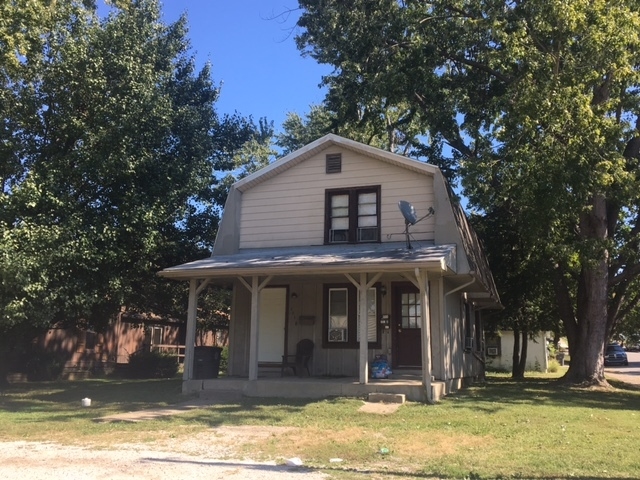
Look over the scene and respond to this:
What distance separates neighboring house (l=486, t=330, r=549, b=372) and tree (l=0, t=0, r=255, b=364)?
22.5 meters

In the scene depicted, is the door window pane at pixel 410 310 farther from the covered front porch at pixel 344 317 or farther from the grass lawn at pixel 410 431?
the grass lawn at pixel 410 431

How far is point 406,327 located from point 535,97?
6.14 m

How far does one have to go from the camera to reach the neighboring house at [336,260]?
12.8 m

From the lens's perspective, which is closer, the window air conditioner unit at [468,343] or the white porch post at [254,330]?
the white porch post at [254,330]

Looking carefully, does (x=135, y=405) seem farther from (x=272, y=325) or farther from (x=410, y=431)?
(x=410, y=431)

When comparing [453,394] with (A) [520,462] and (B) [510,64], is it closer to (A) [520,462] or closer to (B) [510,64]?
(A) [520,462]

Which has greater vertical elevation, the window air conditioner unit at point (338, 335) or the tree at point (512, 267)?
the tree at point (512, 267)

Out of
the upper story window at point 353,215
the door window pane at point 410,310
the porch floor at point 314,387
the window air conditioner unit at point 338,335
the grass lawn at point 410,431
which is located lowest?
the grass lawn at point 410,431

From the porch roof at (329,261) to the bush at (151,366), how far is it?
10642 millimetres

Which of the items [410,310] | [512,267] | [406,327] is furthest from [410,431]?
[512,267]

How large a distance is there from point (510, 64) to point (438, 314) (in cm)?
673

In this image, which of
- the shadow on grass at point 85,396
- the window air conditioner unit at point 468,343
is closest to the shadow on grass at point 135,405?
the shadow on grass at point 85,396

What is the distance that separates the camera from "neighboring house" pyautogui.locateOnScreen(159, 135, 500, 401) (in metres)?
12.8

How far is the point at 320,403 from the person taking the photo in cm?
1092
